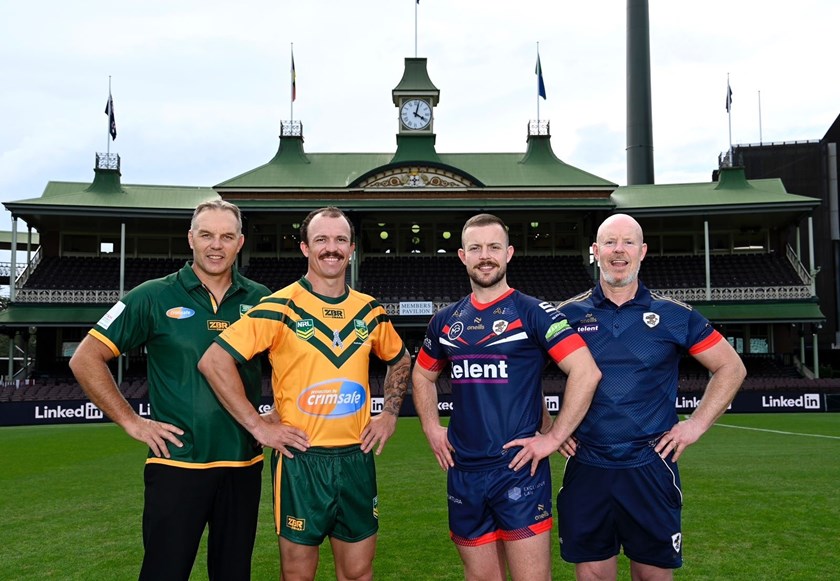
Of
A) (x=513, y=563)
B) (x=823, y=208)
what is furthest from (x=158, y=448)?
(x=823, y=208)

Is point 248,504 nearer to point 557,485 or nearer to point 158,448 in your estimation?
point 158,448

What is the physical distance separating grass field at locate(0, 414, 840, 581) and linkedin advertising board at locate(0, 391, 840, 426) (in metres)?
7.05

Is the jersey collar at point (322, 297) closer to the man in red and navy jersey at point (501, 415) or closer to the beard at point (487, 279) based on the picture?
the man in red and navy jersey at point (501, 415)

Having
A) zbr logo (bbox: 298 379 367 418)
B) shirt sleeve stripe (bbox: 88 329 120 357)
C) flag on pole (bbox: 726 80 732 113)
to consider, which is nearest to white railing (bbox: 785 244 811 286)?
flag on pole (bbox: 726 80 732 113)

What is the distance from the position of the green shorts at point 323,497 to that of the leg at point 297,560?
0.04 metres

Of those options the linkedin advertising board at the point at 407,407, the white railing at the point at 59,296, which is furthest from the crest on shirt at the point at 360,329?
the white railing at the point at 59,296

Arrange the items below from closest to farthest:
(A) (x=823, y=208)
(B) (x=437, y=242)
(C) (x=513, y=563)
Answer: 1. (C) (x=513, y=563)
2. (B) (x=437, y=242)
3. (A) (x=823, y=208)

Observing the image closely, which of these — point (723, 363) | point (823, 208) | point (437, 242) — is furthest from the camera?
point (823, 208)

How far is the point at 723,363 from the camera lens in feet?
13.5

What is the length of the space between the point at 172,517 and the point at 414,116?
1264 inches

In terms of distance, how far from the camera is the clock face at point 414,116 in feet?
112

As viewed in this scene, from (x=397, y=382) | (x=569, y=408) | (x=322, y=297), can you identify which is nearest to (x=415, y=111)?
(x=397, y=382)

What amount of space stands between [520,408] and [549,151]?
1336 inches

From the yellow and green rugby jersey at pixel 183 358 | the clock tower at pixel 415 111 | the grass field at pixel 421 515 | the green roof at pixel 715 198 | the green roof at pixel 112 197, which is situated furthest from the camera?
the clock tower at pixel 415 111
